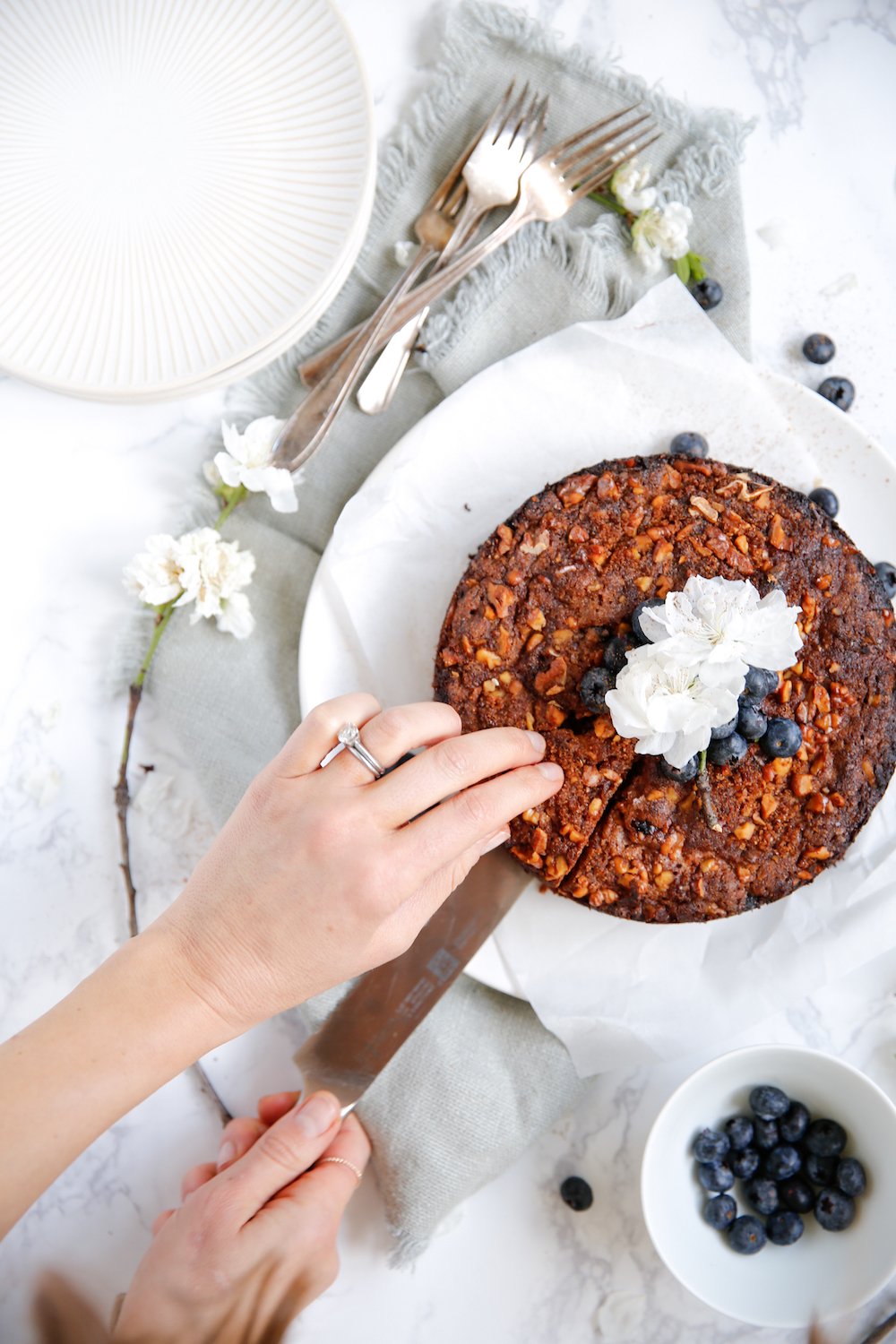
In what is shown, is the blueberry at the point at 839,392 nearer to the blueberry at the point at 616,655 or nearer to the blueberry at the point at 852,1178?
the blueberry at the point at 616,655

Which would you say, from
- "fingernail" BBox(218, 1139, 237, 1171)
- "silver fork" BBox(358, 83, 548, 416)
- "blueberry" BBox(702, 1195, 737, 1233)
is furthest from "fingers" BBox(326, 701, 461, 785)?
"blueberry" BBox(702, 1195, 737, 1233)

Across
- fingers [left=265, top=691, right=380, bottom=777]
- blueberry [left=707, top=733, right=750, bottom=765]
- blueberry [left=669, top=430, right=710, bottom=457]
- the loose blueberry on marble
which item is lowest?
the loose blueberry on marble

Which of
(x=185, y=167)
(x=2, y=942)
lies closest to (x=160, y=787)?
(x=2, y=942)

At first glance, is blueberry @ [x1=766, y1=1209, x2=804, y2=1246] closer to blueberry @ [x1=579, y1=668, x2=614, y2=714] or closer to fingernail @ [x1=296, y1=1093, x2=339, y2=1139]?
fingernail @ [x1=296, y1=1093, x2=339, y2=1139]

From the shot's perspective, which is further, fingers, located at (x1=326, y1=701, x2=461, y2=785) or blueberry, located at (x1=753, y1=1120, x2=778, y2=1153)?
blueberry, located at (x1=753, y1=1120, x2=778, y2=1153)

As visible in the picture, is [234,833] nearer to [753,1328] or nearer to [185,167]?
[185,167]

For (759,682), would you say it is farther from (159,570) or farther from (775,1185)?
(159,570)

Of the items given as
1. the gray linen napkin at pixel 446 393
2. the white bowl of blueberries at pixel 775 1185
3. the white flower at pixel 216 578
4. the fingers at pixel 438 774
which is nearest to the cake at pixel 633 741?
the fingers at pixel 438 774
